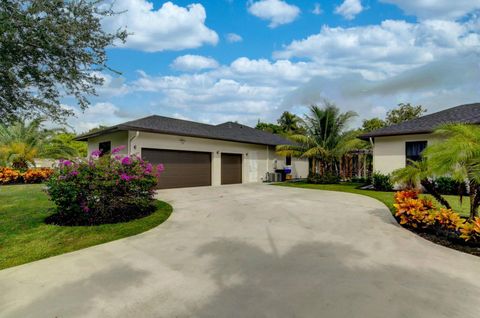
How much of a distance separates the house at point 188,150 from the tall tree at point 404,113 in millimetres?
16272

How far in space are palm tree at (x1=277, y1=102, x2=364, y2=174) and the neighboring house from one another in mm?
2254

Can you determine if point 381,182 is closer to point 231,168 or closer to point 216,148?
point 231,168

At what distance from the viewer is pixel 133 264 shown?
3.68 metres

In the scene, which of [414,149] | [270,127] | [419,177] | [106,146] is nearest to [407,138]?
[414,149]

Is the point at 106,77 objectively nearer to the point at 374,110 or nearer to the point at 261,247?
the point at 261,247

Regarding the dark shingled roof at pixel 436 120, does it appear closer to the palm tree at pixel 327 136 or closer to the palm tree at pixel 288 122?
the palm tree at pixel 327 136

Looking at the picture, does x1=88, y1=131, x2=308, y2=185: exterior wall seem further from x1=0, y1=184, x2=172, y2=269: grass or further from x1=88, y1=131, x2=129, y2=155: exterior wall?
x1=0, y1=184, x2=172, y2=269: grass

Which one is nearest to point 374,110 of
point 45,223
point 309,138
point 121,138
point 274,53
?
point 309,138

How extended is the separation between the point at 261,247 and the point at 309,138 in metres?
13.6

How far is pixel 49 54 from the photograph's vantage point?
16.3 feet

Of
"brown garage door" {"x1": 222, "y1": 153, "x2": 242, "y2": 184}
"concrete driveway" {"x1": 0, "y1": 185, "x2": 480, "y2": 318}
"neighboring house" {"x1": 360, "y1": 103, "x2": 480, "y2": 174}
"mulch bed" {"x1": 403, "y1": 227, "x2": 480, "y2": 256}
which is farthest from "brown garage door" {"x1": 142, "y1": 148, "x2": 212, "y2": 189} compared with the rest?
"mulch bed" {"x1": 403, "y1": 227, "x2": 480, "y2": 256}

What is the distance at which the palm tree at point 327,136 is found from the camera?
16312 mm

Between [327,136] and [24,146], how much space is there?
1998 cm

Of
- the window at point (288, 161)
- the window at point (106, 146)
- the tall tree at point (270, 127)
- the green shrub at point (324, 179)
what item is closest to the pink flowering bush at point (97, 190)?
the window at point (106, 146)
